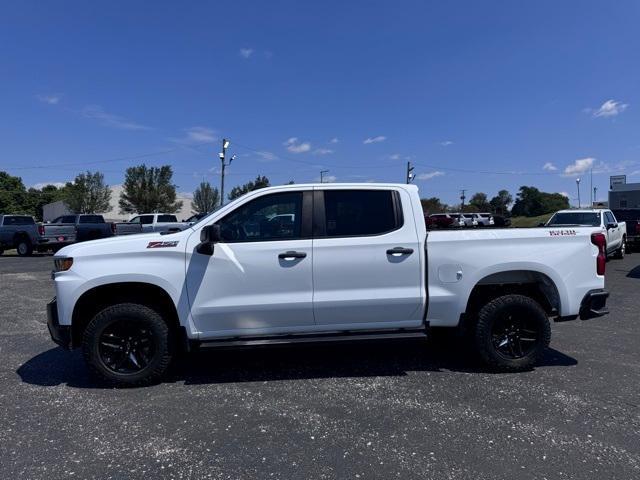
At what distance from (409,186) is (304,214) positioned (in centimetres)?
119

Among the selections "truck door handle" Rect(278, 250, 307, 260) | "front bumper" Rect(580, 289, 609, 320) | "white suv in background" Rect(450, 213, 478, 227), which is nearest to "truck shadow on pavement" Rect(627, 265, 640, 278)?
"white suv in background" Rect(450, 213, 478, 227)

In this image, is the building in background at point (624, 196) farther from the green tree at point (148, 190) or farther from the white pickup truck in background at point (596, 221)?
the green tree at point (148, 190)

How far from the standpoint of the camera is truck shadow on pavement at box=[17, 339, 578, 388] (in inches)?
197

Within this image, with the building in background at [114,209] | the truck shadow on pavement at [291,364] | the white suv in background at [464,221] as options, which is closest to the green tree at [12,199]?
the building in background at [114,209]

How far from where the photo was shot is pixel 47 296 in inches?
403

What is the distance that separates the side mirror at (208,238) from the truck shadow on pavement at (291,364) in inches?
40.8

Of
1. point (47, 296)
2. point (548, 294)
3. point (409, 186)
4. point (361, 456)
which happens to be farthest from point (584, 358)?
point (47, 296)

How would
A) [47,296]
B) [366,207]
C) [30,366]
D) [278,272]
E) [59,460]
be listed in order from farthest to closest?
[47,296] < [30,366] < [366,207] < [278,272] < [59,460]

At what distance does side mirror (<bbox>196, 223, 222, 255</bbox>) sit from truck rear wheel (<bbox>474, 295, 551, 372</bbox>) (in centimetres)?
278

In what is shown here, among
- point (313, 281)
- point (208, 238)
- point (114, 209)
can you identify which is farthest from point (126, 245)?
point (114, 209)

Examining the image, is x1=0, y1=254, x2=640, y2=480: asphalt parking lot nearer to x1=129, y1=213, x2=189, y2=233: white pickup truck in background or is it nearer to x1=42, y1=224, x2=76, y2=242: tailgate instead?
x1=42, y1=224, x2=76, y2=242: tailgate

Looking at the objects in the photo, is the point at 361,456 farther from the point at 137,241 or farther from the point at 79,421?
the point at 137,241

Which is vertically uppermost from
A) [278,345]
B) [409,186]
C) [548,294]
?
[409,186]

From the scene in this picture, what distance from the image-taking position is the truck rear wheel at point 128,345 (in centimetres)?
462
